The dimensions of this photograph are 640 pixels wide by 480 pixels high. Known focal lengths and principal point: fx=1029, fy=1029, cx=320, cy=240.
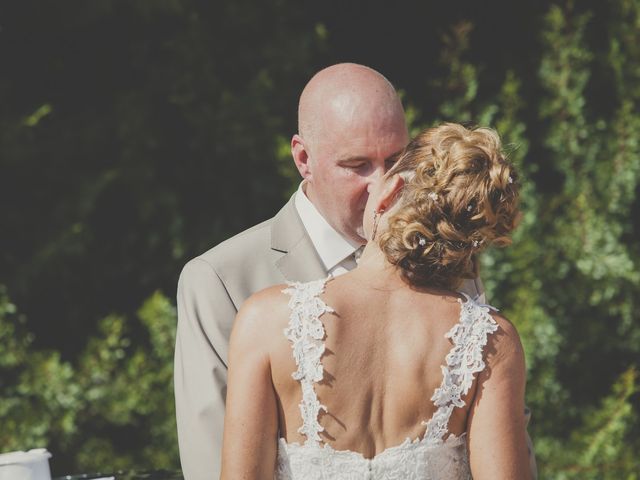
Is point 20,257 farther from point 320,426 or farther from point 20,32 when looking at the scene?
point 320,426

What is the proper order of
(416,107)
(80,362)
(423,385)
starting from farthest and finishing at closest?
(416,107)
(80,362)
(423,385)

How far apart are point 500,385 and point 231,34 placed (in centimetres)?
357

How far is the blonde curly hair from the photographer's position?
7.39 feet

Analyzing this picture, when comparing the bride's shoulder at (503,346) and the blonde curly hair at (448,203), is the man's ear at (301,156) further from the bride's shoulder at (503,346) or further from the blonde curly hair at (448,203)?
the bride's shoulder at (503,346)

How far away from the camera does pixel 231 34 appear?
5.46 meters

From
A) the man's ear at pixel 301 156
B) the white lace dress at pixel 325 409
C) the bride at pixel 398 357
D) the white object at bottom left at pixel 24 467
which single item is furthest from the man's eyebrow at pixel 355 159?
the white object at bottom left at pixel 24 467

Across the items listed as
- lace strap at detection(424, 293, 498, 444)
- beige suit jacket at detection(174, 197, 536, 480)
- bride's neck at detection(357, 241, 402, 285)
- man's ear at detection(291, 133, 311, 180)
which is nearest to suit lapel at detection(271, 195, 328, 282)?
beige suit jacket at detection(174, 197, 536, 480)

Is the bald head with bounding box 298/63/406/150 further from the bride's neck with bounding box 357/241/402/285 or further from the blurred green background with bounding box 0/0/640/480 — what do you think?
the blurred green background with bounding box 0/0/640/480

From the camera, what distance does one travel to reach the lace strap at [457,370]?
89.2 inches

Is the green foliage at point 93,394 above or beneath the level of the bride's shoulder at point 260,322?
beneath

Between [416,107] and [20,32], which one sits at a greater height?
[20,32]

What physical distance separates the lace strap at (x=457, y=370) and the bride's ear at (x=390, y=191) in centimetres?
31

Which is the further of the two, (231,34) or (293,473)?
(231,34)

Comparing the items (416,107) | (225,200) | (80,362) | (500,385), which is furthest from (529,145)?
(500,385)
